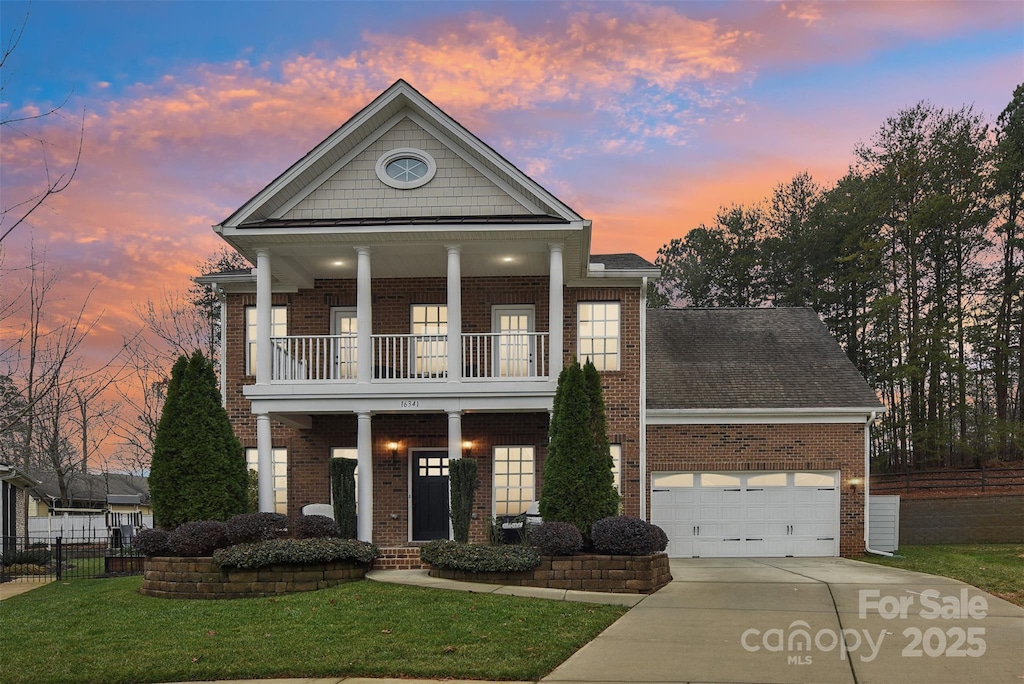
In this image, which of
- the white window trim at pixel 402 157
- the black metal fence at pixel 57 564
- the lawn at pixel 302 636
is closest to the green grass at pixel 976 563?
the lawn at pixel 302 636

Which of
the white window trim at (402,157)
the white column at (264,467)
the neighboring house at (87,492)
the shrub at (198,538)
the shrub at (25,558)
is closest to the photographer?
the shrub at (198,538)

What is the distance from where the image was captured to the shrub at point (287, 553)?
14.3m

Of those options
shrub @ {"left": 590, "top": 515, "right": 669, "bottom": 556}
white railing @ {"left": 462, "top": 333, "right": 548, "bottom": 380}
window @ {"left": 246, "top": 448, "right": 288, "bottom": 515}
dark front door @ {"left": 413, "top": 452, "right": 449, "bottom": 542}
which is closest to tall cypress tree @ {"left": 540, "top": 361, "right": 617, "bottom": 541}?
shrub @ {"left": 590, "top": 515, "right": 669, "bottom": 556}

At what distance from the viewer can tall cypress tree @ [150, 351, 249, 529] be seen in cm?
1599

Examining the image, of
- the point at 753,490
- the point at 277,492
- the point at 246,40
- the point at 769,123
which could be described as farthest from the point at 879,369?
the point at 246,40

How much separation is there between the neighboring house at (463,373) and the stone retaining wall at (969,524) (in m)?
7.00

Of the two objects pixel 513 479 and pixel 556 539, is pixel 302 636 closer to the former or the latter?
pixel 556 539

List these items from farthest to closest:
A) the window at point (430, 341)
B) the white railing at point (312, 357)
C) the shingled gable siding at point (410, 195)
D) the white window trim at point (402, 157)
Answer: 1. the window at point (430, 341)
2. the white railing at point (312, 357)
3. the white window trim at point (402, 157)
4. the shingled gable siding at point (410, 195)

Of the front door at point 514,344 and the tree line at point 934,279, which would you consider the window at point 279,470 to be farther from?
the tree line at point 934,279

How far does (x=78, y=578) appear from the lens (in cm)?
1852

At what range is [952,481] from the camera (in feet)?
100

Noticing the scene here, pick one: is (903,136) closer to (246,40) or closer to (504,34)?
(504,34)

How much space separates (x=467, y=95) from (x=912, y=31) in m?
10.3

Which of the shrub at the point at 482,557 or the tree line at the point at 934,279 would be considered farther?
the tree line at the point at 934,279
